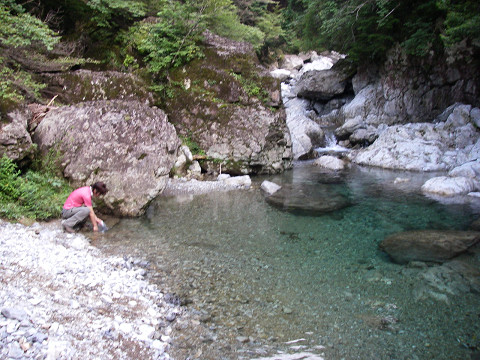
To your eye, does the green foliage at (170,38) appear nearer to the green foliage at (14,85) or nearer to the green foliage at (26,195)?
the green foliage at (14,85)

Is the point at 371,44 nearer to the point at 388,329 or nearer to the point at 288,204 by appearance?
the point at 288,204

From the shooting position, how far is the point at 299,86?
31.3 metres

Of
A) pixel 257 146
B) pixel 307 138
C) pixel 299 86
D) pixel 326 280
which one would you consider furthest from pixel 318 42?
pixel 326 280

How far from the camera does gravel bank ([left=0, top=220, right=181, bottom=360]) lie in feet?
10.5

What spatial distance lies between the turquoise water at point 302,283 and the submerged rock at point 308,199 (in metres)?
0.38

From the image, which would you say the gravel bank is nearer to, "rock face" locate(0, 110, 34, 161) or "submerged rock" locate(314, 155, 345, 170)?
"rock face" locate(0, 110, 34, 161)

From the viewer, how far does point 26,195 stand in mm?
7293

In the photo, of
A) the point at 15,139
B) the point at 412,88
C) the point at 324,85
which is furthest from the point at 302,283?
the point at 324,85

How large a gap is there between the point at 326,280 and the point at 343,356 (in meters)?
1.92

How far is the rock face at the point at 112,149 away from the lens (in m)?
8.60

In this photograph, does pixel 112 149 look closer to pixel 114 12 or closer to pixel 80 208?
pixel 80 208

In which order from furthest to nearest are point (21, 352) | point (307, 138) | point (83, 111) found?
point (307, 138), point (83, 111), point (21, 352)

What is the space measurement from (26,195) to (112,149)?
2423mm

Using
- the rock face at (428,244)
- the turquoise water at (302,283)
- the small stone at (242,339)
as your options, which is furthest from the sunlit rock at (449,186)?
the small stone at (242,339)
